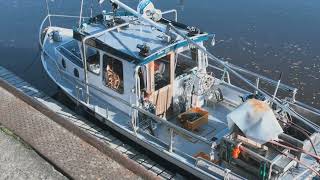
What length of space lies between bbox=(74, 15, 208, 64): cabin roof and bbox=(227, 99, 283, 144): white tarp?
7.61 ft

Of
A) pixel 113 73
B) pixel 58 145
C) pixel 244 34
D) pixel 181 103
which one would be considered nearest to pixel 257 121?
pixel 181 103

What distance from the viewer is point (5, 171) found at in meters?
8.89

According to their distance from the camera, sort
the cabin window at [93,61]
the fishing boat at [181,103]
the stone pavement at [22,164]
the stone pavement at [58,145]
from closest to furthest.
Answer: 1. the stone pavement at [22,164]
2. the stone pavement at [58,145]
3. the fishing boat at [181,103]
4. the cabin window at [93,61]

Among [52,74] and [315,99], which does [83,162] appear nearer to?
[52,74]

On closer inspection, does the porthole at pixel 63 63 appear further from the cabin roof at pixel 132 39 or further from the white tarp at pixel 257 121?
the white tarp at pixel 257 121

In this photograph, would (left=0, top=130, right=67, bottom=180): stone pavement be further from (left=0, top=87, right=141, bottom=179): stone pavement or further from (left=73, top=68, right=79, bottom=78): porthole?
(left=73, top=68, right=79, bottom=78): porthole

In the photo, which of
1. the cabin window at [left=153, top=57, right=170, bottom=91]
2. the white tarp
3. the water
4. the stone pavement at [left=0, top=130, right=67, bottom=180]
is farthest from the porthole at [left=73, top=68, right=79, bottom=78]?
the white tarp

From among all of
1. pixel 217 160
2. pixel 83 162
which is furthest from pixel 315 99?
pixel 83 162

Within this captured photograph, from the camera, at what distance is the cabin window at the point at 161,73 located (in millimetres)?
10916

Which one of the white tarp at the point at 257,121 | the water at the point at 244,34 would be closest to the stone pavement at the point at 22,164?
the white tarp at the point at 257,121

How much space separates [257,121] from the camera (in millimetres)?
9016

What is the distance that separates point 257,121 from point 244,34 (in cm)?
1076

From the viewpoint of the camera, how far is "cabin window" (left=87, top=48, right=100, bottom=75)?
11562mm

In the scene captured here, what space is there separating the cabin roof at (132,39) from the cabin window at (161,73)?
45 centimetres
